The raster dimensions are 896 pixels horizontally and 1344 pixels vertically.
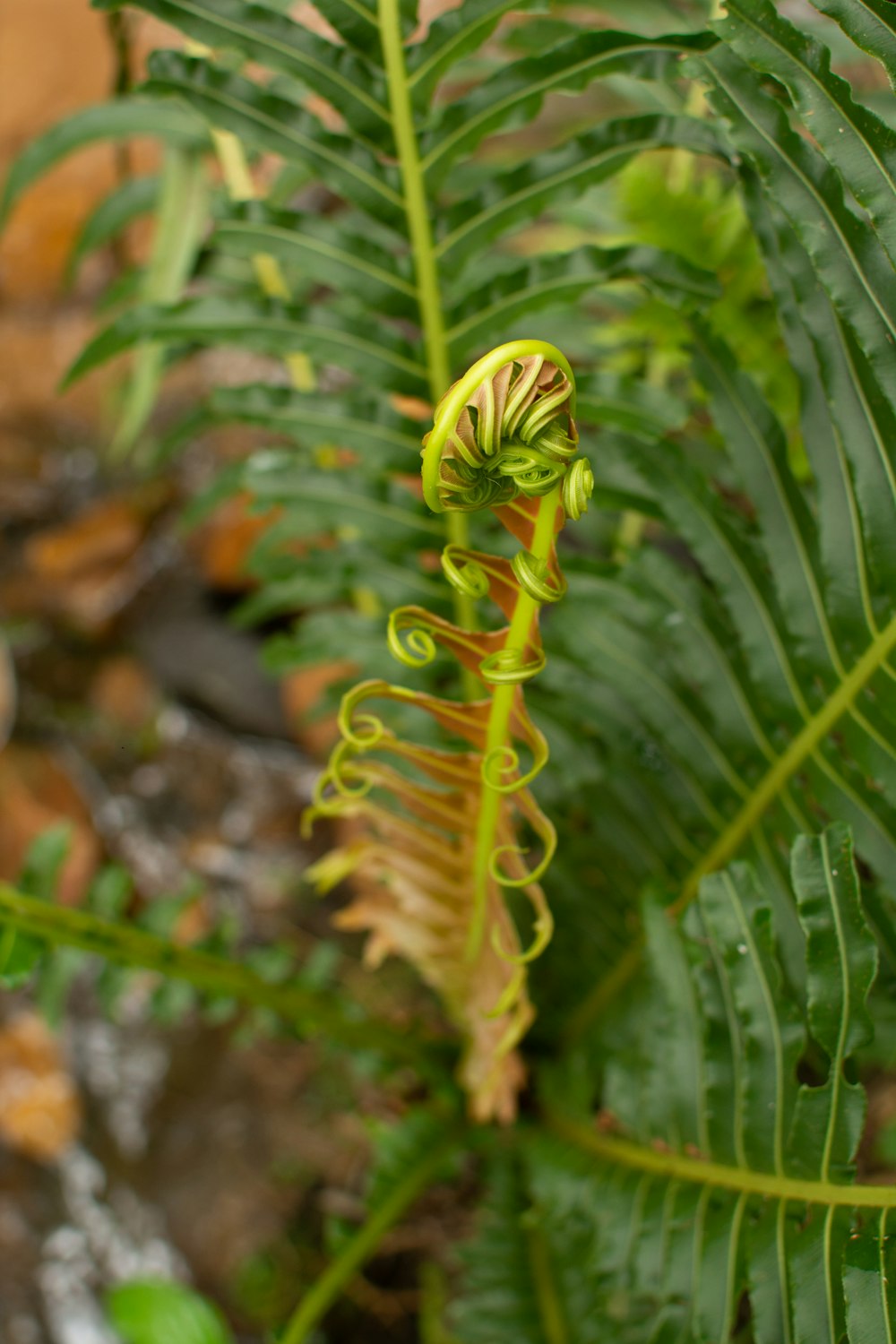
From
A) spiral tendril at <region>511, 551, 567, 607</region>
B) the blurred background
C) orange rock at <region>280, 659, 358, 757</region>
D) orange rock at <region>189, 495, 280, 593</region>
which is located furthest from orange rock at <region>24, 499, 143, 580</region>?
spiral tendril at <region>511, 551, 567, 607</region>

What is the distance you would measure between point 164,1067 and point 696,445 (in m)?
1.37

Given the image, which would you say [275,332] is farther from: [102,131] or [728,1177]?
[728,1177]

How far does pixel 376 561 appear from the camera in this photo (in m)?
0.92

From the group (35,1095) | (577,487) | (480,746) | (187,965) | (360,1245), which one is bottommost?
(35,1095)

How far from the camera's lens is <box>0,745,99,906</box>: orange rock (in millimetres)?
1824

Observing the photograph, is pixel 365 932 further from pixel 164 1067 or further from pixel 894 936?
pixel 894 936

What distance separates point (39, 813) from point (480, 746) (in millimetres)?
1458

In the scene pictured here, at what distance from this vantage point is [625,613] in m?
0.85

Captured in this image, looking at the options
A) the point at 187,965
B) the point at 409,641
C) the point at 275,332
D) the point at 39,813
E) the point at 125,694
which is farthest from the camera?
the point at 125,694

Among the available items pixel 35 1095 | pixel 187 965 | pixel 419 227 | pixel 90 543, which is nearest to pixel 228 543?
pixel 90 543

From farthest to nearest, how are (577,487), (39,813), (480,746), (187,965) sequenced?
(39,813)
(187,965)
(480,746)
(577,487)

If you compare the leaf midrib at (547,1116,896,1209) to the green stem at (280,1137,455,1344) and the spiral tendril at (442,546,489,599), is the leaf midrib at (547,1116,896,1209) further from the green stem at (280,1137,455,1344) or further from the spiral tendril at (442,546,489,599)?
the spiral tendril at (442,546,489,599)

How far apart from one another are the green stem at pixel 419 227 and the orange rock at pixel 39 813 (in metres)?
1.24

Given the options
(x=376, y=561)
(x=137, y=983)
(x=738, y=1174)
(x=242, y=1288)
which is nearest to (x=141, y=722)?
(x=137, y=983)
